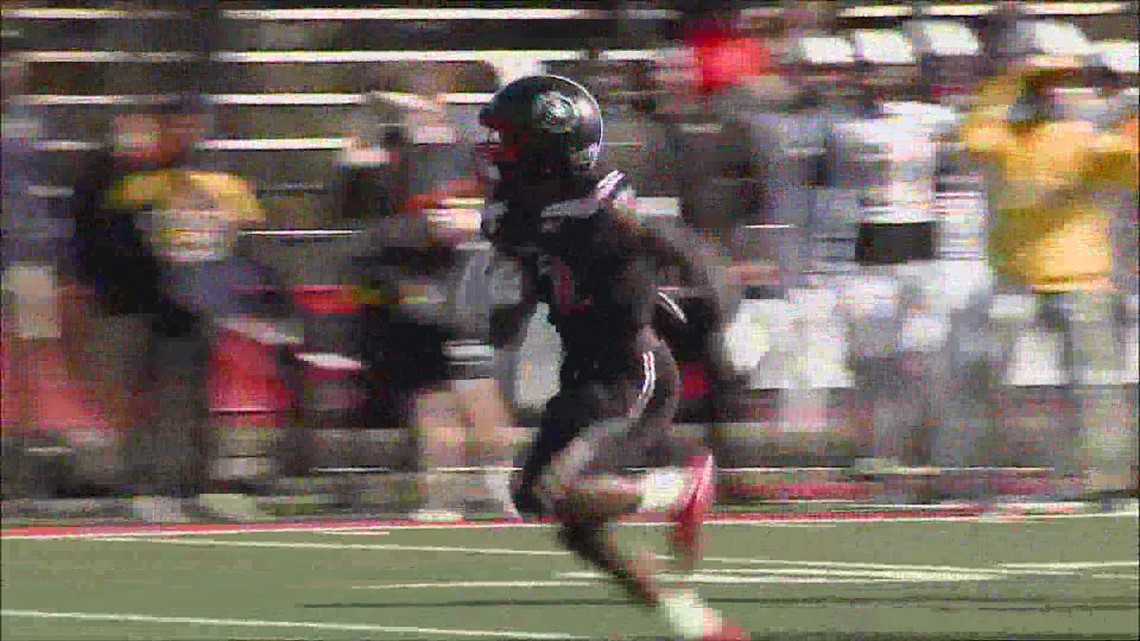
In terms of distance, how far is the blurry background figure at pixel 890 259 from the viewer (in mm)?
11781

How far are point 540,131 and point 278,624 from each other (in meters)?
2.17

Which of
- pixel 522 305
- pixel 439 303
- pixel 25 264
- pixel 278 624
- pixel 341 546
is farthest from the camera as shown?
pixel 25 264

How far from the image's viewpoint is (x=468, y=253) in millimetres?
11438

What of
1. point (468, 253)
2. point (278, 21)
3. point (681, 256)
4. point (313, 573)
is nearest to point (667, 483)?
point (681, 256)

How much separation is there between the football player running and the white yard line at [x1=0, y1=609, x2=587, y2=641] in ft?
3.59

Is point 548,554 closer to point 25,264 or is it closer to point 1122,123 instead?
point 25,264

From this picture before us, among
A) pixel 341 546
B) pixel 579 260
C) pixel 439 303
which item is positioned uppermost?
pixel 579 260

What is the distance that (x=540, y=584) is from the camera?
9.82m

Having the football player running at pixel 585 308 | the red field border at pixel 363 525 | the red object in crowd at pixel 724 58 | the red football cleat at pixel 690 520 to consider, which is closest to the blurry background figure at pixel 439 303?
the red field border at pixel 363 525

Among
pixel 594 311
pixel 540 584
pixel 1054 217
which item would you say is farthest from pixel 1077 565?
pixel 594 311

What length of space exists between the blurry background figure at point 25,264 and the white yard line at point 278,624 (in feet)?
8.61

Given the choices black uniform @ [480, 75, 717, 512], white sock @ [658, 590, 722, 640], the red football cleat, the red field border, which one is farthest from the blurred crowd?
white sock @ [658, 590, 722, 640]

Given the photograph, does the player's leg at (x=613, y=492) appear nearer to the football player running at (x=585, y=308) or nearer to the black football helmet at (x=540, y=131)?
the football player running at (x=585, y=308)

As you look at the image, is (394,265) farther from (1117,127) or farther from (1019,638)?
(1019,638)
